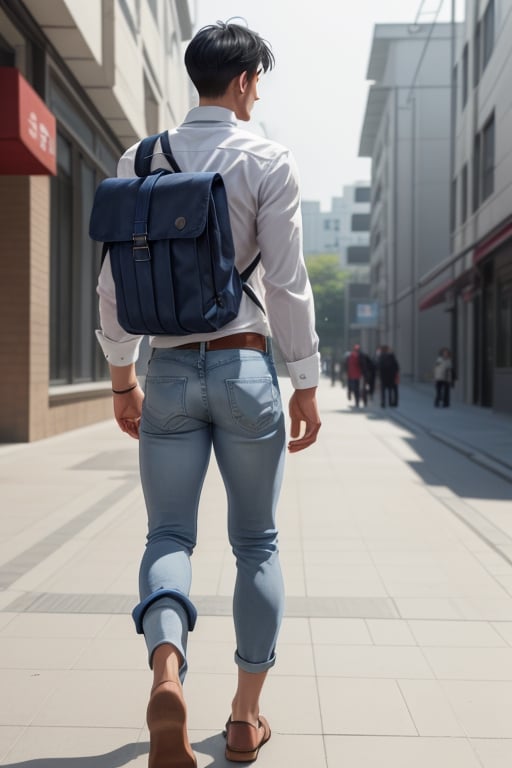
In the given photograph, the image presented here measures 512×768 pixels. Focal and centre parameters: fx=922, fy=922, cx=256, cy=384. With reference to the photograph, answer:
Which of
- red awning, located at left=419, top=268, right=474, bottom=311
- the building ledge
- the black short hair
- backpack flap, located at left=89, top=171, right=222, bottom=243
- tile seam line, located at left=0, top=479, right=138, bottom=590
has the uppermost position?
red awning, located at left=419, top=268, right=474, bottom=311

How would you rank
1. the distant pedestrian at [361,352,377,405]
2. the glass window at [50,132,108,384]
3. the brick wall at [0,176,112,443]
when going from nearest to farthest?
1. the brick wall at [0,176,112,443]
2. the glass window at [50,132,108,384]
3. the distant pedestrian at [361,352,377,405]

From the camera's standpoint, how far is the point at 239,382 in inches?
90.7

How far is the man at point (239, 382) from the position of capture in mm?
2318

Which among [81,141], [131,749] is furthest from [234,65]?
[81,141]

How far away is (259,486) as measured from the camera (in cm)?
238

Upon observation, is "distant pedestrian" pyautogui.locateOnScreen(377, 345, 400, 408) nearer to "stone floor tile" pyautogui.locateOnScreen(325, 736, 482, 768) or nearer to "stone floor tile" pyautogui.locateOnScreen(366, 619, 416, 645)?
"stone floor tile" pyautogui.locateOnScreen(366, 619, 416, 645)

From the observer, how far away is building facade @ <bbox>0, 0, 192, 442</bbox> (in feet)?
38.0

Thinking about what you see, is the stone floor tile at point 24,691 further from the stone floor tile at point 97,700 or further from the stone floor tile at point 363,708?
the stone floor tile at point 363,708

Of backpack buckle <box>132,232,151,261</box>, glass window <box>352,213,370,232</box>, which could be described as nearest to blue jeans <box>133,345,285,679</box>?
backpack buckle <box>132,232,151,261</box>

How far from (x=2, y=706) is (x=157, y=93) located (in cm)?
2159

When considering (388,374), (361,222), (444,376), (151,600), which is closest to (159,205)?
(151,600)

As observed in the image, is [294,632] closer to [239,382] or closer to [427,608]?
[427,608]

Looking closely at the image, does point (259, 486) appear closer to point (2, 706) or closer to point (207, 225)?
point (207, 225)

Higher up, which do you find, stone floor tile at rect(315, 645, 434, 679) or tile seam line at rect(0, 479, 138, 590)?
tile seam line at rect(0, 479, 138, 590)
